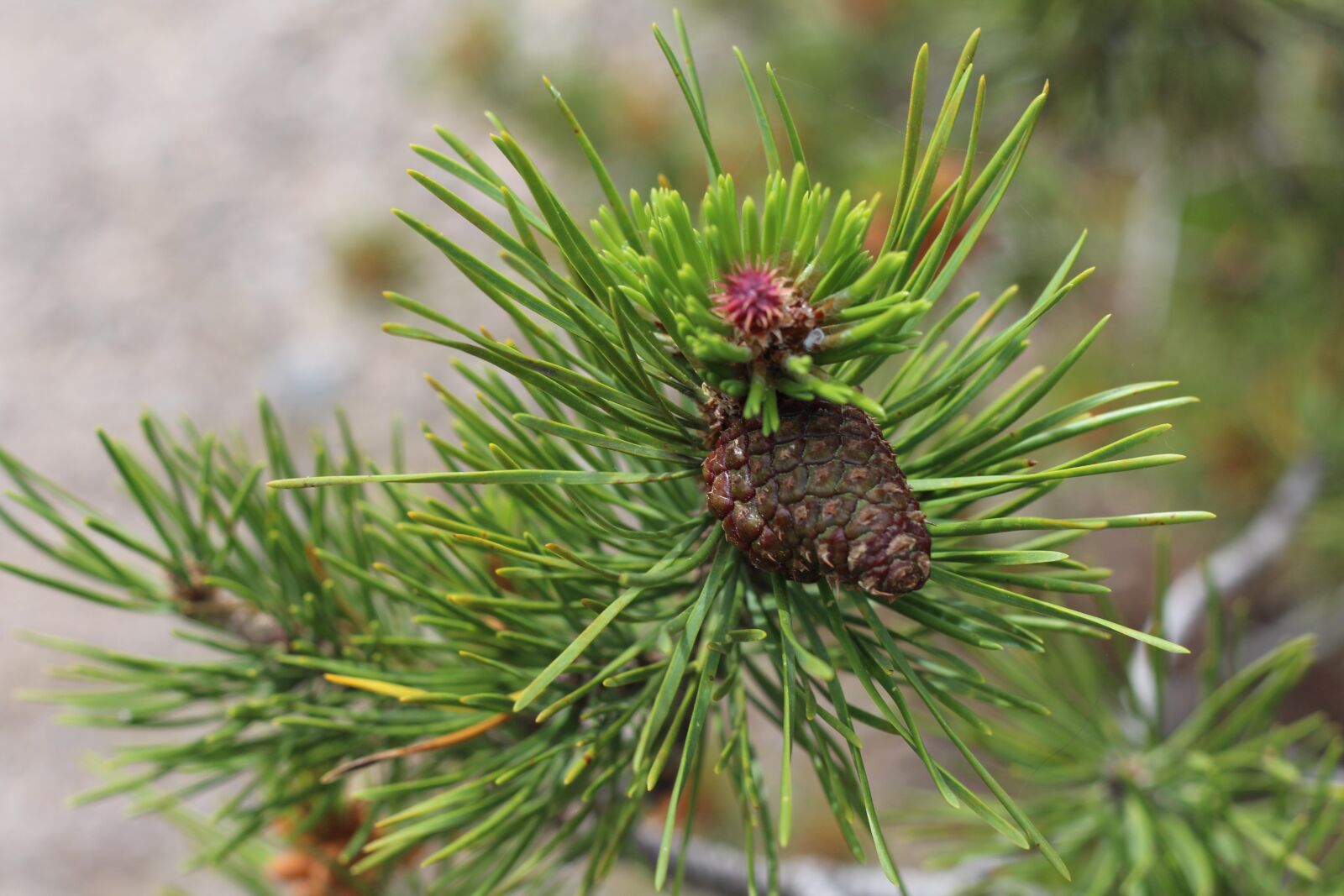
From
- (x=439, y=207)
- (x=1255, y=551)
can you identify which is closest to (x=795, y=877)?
(x=1255, y=551)

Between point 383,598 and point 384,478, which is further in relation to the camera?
→ point 383,598

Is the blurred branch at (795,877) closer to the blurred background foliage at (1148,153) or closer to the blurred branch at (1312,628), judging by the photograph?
the blurred background foliage at (1148,153)

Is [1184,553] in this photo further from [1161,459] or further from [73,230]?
[73,230]

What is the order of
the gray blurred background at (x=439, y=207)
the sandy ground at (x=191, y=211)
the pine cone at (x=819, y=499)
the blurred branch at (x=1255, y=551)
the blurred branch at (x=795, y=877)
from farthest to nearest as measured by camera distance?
the sandy ground at (x=191, y=211) < the gray blurred background at (x=439, y=207) < the blurred branch at (x=1255, y=551) < the blurred branch at (x=795, y=877) < the pine cone at (x=819, y=499)

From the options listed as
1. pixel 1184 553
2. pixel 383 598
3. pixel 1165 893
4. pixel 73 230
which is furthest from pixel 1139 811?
pixel 73 230

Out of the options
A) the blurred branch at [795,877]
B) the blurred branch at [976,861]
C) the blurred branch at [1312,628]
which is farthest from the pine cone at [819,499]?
the blurred branch at [1312,628]
